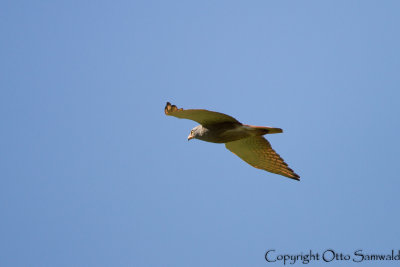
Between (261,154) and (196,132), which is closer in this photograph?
(196,132)

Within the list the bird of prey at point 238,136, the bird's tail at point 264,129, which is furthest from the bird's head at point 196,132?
the bird's tail at point 264,129

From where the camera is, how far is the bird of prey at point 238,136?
30.5ft

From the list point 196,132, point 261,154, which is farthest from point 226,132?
point 261,154

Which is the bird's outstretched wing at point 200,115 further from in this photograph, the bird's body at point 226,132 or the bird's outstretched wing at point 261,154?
the bird's outstretched wing at point 261,154

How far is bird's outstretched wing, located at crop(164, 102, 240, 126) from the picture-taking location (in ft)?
29.1

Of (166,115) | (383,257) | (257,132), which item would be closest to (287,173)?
(257,132)

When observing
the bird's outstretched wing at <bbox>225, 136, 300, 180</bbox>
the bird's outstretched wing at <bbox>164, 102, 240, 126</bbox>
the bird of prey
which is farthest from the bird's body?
the bird's outstretched wing at <bbox>225, 136, 300, 180</bbox>

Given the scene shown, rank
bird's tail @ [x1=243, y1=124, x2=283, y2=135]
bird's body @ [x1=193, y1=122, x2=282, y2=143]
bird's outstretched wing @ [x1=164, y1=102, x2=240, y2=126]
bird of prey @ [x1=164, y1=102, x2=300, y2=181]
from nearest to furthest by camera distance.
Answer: bird's outstretched wing @ [x1=164, y1=102, x2=240, y2=126], bird of prey @ [x1=164, y1=102, x2=300, y2=181], bird's tail @ [x1=243, y1=124, x2=283, y2=135], bird's body @ [x1=193, y1=122, x2=282, y2=143]

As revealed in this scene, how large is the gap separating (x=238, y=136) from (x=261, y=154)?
133cm

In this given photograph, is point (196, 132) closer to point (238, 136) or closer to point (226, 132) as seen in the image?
point (226, 132)

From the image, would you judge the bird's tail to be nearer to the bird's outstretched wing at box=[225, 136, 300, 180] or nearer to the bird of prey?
the bird of prey

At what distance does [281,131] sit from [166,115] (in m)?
2.21

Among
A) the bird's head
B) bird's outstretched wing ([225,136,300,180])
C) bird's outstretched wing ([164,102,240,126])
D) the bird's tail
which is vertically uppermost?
bird's outstretched wing ([164,102,240,126])

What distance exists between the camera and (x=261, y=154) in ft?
36.4
